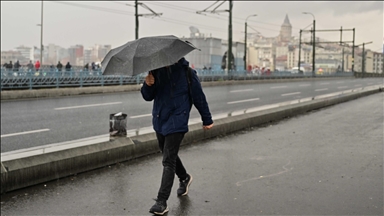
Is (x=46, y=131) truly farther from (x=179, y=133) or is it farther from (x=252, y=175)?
(x=179, y=133)

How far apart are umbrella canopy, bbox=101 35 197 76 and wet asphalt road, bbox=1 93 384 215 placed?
1598 mm

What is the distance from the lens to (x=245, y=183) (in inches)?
242

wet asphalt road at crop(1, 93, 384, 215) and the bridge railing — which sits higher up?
the bridge railing

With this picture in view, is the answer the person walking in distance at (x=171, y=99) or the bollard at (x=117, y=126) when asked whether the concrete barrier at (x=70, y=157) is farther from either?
the person walking in distance at (x=171, y=99)

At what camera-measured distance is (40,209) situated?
5.30 meters

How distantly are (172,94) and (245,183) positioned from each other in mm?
1989

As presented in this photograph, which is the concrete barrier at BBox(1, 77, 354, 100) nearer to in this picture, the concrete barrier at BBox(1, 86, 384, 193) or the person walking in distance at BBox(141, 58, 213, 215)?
the concrete barrier at BBox(1, 86, 384, 193)

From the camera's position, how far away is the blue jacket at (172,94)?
475 centimetres

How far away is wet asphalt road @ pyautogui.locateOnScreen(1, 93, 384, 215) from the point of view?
17.0ft

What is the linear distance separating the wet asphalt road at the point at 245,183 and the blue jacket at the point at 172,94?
98 cm

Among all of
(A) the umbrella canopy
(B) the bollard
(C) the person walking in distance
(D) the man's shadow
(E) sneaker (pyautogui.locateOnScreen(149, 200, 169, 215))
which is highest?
(A) the umbrella canopy

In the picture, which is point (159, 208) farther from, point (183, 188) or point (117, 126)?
point (117, 126)

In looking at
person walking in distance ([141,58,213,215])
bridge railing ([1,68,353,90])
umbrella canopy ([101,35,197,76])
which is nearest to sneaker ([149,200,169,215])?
person walking in distance ([141,58,213,215])

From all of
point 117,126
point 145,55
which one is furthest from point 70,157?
point 145,55
